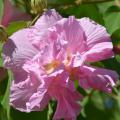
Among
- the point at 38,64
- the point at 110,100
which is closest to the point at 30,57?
the point at 38,64

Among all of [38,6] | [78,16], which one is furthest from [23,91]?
[78,16]

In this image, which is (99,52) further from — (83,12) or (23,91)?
(83,12)

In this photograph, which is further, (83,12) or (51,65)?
(83,12)

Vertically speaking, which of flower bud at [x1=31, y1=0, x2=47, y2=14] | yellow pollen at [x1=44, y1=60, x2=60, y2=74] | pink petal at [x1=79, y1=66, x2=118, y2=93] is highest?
flower bud at [x1=31, y1=0, x2=47, y2=14]

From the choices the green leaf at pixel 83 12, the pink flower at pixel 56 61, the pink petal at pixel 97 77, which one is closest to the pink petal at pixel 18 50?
the pink flower at pixel 56 61

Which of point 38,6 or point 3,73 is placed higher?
point 38,6

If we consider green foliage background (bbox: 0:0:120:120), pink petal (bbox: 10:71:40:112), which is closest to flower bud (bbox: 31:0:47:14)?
green foliage background (bbox: 0:0:120:120)

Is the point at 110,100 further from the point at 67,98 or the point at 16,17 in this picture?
the point at 67,98

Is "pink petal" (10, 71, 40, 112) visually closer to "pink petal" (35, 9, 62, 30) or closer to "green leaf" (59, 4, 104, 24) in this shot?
"pink petal" (35, 9, 62, 30)
